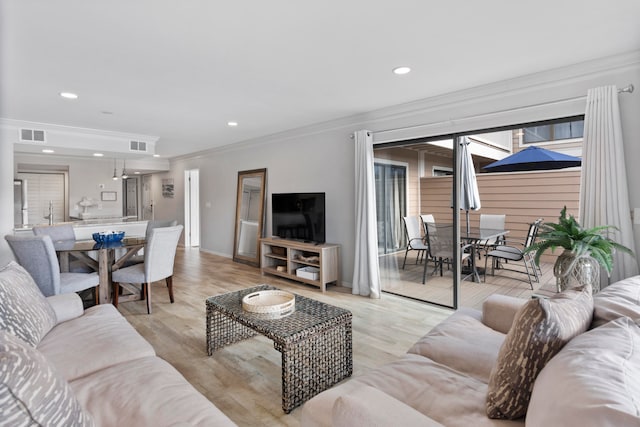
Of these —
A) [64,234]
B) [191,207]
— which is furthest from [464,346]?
[191,207]

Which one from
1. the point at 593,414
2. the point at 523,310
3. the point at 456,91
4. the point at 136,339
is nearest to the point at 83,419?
the point at 136,339

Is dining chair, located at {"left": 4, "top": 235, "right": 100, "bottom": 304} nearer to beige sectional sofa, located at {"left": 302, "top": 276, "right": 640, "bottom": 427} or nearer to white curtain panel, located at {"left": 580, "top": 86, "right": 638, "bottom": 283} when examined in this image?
beige sectional sofa, located at {"left": 302, "top": 276, "right": 640, "bottom": 427}

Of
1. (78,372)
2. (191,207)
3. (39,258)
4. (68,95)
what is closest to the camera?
(78,372)

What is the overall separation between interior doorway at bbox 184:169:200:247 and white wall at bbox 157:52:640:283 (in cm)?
21

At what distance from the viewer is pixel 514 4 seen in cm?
195

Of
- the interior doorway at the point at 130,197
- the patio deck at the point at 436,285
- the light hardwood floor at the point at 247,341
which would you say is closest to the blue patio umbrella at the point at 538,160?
the patio deck at the point at 436,285

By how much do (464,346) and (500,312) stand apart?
1.64ft

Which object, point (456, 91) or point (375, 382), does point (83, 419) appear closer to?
point (375, 382)

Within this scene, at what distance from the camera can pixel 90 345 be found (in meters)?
1.83

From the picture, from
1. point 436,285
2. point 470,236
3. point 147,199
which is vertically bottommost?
point 436,285

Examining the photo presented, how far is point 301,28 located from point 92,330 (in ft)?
7.70

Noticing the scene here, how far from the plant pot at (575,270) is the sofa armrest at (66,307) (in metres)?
3.54

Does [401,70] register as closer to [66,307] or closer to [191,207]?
[66,307]

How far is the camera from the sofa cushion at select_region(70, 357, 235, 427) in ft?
4.09
